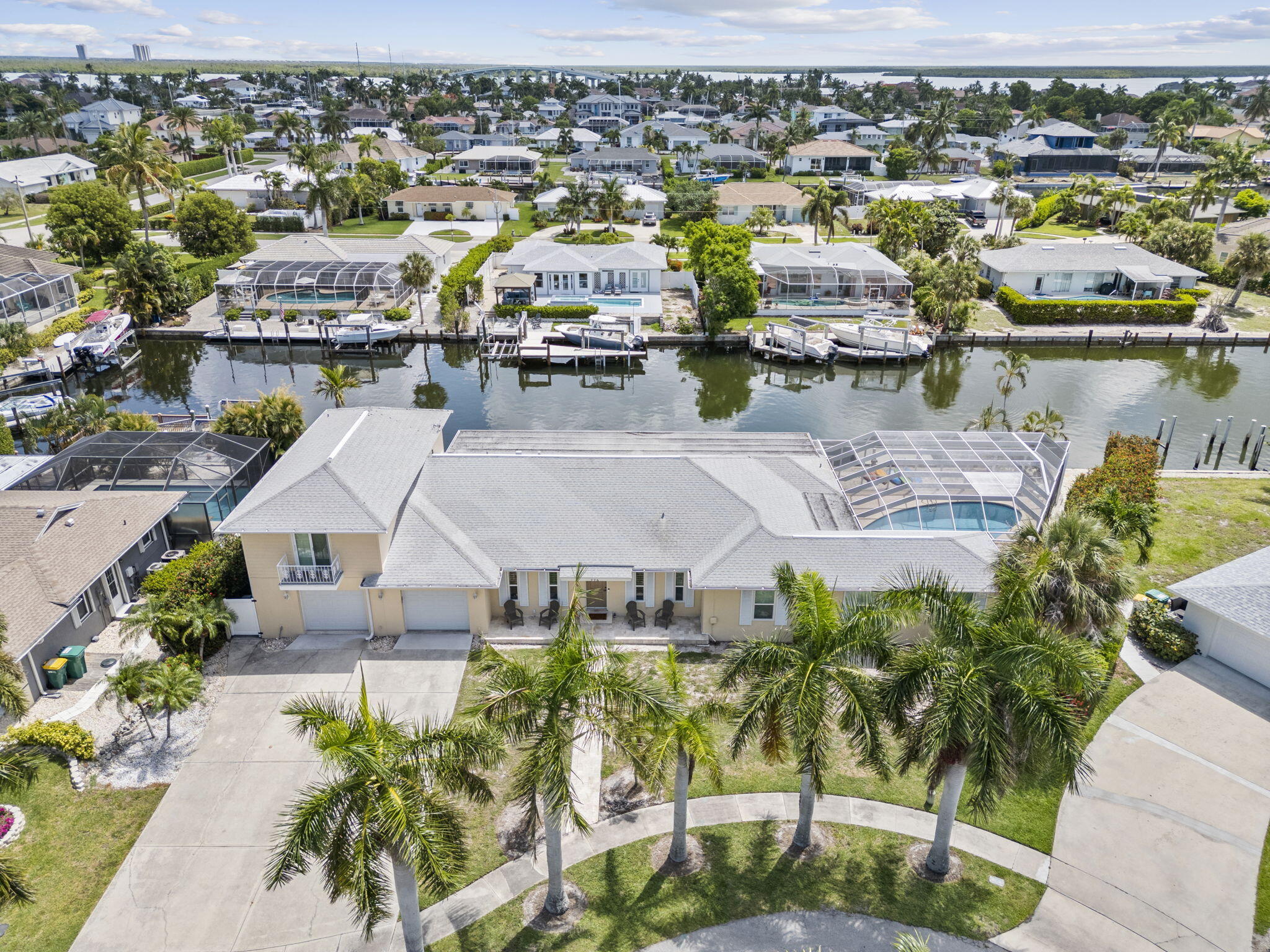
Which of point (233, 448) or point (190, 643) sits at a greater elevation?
point (233, 448)

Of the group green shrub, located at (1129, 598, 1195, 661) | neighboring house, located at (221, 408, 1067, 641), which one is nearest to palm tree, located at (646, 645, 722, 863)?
neighboring house, located at (221, 408, 1067, 641)

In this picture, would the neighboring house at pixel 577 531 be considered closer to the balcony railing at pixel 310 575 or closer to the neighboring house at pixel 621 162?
the balcony railing at pixel 310 575

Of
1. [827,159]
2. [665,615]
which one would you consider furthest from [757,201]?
[665,615]

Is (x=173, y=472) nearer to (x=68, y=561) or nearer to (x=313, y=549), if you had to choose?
(x=68, y=561)

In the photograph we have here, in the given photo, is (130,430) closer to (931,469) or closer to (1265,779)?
(931,469)

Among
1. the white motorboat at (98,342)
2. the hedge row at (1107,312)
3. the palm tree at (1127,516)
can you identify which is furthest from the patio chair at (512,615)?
the hedge row at (1107,312)

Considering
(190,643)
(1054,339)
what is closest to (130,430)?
(190,643)
